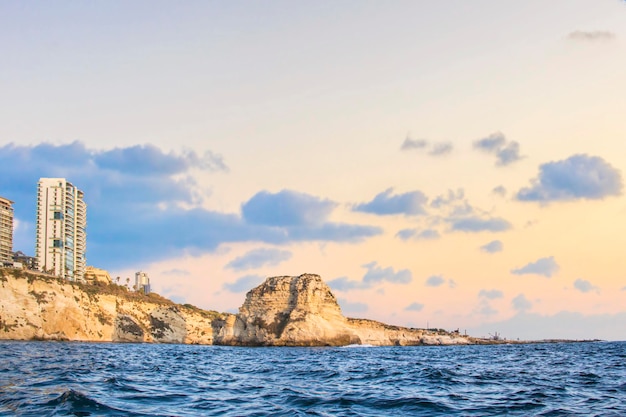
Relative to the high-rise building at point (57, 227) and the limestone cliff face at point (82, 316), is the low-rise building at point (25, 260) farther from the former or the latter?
the limestone cliff face at point (82, 316)

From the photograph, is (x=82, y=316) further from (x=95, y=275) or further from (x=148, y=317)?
(x=95, y=275)

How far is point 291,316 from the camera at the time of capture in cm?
11750

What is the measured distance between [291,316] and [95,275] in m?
99.6

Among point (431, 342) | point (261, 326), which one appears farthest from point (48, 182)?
point (431, 342)

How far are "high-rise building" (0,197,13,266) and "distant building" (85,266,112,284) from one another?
37.4 m

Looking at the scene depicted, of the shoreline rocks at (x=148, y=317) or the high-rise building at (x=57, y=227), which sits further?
the high-rise building at (x=57, y=227)

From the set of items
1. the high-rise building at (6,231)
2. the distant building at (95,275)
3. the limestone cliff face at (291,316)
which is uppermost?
the high-rise building at (6,231)

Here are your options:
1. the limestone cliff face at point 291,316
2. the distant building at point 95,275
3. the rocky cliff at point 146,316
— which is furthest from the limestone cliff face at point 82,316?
the distant building at point 95,275

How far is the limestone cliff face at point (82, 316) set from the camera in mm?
106062

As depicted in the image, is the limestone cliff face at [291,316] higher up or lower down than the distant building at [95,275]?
lower down

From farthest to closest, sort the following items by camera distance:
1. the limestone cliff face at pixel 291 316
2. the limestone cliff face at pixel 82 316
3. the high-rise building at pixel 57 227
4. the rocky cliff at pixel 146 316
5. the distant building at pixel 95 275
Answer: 1. the distant building at pixel 95 275
2. the high-rise building at pixel 57 227
3. the limestone cliff face at pixel 291 316
4. the rocky cliff at pixel 146 316
5. the limestone cliff face at pixel 82 316

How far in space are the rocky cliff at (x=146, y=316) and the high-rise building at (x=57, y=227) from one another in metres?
30.0

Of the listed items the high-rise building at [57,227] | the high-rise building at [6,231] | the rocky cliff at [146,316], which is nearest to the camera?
the rocky cliff at [146,316]

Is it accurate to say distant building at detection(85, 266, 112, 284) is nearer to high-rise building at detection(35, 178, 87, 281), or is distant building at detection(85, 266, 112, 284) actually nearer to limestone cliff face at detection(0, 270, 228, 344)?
high-rise building at detection(35, 178, 87, 281)
